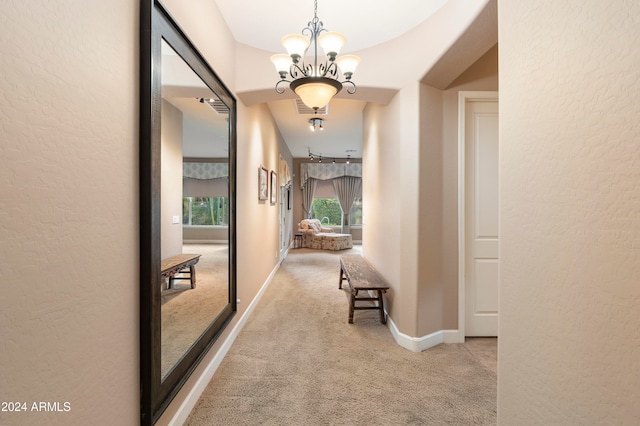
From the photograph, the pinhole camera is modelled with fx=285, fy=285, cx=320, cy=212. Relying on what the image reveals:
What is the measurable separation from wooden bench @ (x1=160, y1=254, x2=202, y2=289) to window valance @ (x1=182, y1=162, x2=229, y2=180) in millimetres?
494

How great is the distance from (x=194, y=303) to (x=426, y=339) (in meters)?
2.01

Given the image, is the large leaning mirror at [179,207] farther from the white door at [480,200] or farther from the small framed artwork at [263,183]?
the white door at [480,200]

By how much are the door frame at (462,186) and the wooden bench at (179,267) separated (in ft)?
7.50

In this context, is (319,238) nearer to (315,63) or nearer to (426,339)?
(426,339)

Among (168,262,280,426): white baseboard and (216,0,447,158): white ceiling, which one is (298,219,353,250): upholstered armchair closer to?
(168,262,280,426): white baseboard

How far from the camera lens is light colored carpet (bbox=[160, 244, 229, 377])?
1457 mm

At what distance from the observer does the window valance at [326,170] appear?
381 inches

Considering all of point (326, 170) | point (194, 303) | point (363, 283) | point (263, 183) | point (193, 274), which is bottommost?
point (363, 283)

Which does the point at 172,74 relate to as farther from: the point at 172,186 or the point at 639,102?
the point at 639,102

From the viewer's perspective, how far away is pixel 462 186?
2.68 m

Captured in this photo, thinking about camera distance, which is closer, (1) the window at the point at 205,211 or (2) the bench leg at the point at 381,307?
(1) the window at the point at 205,211

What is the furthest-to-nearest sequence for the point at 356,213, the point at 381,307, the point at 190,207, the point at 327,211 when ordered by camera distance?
the point at 327,211, the point at 356,213, the point at 381,307, the point at 190,207

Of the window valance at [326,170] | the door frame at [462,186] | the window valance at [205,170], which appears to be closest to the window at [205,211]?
the window valance at [205,170]

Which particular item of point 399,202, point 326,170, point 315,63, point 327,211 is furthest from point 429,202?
point 327,211
